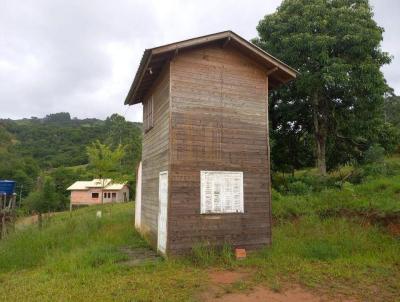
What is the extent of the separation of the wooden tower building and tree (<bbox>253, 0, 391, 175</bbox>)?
6415 millimetres

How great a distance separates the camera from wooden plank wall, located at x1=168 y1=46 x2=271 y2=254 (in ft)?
31.4

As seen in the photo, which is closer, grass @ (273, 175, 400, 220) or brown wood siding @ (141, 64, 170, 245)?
brown wood siding @ (141, 64, 170, 245)

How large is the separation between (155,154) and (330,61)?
10.6 m

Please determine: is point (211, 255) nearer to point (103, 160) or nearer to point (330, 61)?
point (330, 61)

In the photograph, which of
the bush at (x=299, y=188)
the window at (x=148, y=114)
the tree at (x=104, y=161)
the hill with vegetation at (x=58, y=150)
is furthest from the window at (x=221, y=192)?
the hill with vegetation at (x=58, y=150)

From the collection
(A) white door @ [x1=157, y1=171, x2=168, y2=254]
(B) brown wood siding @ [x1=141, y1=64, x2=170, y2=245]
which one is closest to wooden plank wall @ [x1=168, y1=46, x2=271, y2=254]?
(A) white door @ [x1=157, y1=171, x2=168, y2=254]

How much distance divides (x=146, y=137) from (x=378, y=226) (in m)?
9.04

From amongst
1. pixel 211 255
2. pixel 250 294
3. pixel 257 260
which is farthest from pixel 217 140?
pixel 250 294

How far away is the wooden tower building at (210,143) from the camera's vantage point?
9.60m

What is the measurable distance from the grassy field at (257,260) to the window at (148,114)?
4378mm

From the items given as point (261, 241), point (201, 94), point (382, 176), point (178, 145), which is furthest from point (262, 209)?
point (382, 176)

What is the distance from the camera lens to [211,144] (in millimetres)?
Result: 10133

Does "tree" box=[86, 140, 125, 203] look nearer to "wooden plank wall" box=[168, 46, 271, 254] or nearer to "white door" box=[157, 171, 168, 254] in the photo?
"white door" box=[157, 171, 168, 254]

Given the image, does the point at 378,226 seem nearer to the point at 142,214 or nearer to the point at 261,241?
the point at 261,241
